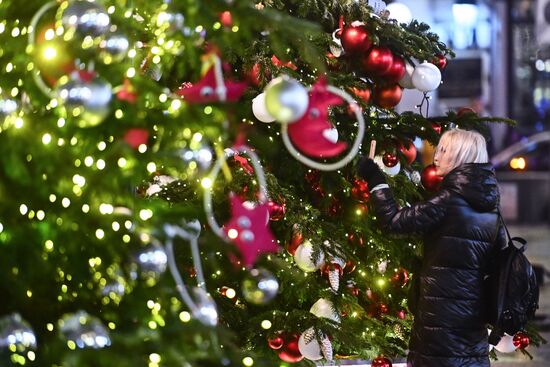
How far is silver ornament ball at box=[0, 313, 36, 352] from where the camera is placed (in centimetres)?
289

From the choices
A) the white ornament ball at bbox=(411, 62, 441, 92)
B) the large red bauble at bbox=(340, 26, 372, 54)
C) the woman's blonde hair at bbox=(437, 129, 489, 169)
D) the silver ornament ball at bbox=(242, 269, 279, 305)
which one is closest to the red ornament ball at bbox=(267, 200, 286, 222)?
the woman's blonde hair at bbox=(437, 129, 489, 169)

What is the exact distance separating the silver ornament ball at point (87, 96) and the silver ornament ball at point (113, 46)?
0.16 metres

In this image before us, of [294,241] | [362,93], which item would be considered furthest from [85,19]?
[362,93]

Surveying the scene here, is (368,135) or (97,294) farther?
(368,135)

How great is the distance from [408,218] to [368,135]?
36.7 inches

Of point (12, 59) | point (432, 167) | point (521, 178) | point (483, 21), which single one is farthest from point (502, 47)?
point (12, 59)

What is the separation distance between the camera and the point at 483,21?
49469 millimetres

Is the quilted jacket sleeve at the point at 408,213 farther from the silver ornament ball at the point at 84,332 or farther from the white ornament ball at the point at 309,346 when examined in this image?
the silver ornament ball at the point at 84,332

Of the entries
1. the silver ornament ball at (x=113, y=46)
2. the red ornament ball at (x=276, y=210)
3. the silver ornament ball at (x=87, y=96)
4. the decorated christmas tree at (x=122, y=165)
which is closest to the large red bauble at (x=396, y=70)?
the red ornament ball at (x=276, y=210)

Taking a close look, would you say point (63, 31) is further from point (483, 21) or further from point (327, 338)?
point (483, 21)

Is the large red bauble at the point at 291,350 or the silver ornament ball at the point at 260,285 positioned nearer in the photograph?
the silver ornament ball at the point at 260,285

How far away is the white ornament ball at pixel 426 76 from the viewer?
20.2ft

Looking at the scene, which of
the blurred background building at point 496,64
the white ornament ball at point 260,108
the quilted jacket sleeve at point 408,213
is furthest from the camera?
Answer: the blurred background building at point 496,64

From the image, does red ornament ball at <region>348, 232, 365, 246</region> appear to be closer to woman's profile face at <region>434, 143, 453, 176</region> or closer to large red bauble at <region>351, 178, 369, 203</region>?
large red bauble at <region>351, 178, 369, 203</region>
